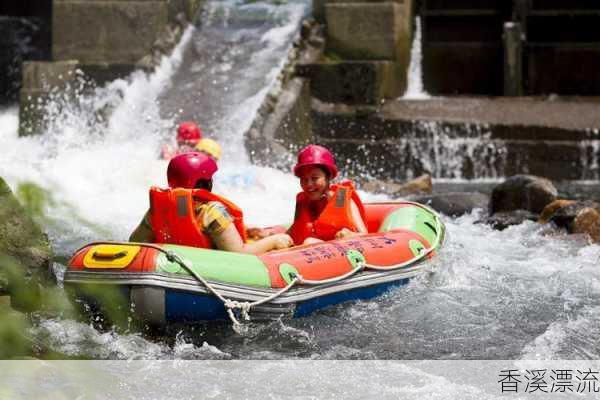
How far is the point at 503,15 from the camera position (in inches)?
572

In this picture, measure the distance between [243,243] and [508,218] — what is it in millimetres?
3755

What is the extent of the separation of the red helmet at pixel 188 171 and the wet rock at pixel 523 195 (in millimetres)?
4336

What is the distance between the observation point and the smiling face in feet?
19.0

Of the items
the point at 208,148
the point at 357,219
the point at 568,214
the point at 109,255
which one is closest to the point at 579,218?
the point at 568,214

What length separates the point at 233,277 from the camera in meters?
4.78

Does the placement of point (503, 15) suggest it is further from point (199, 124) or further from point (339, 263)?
point (339, 263)

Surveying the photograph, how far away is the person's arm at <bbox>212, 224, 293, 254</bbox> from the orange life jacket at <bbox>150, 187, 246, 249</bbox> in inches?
3.0

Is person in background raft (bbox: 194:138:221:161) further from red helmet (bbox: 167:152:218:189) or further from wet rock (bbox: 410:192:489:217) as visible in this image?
red helmet (bbox: 167:152:218:189)

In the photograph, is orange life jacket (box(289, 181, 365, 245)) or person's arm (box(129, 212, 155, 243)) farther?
orange life jacket (box(289, 181, 365, 245))

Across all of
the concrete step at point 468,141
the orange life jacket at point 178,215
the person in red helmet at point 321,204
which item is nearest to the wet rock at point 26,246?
the orange life jacket at point 178,215

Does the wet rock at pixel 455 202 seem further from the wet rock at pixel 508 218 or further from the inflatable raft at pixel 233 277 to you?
the inflatable raft at pixel 233 277

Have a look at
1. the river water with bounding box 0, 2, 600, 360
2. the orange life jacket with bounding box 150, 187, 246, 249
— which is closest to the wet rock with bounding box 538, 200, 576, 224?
the river water with bounding box 0, 2, 600, 360

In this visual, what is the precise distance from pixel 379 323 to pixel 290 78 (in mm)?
7009

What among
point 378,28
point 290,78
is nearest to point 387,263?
point 290,78
